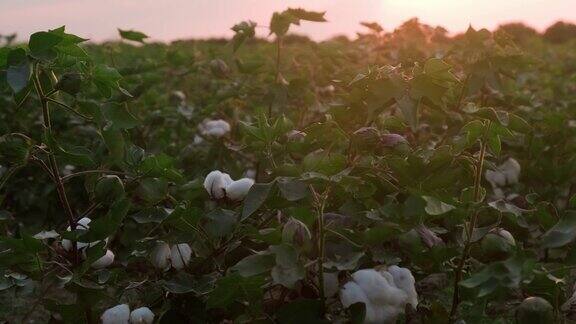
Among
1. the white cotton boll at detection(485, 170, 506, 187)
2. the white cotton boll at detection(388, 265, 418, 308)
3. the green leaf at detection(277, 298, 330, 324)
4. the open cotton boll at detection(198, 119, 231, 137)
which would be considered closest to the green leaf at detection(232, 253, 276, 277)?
the green leaf at detection(277, 298, 330, 324)

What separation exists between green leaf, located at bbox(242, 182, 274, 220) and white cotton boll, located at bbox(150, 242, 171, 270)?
280 mm

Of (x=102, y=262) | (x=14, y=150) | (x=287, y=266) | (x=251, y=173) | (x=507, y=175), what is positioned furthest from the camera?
(x=251, y=173)

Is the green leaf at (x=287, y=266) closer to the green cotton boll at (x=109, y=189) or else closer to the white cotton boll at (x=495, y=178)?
the green cotton boll at (x=109, y=189)

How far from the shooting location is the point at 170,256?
5.63ft

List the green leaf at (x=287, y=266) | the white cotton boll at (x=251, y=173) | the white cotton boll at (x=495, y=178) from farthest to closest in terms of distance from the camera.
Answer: the white cotton boll at (x=251, y=173)
the white cotton boll at (x=495, y=178)
the green leaf at (x=287, y=266)

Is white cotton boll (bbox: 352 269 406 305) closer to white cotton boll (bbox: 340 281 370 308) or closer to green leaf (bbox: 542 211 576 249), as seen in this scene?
white cotton boll (bbox: 340 281 370 308)

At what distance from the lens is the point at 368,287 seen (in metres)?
1.45

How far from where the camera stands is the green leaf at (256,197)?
149 centimetres

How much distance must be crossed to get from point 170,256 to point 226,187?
0.19m

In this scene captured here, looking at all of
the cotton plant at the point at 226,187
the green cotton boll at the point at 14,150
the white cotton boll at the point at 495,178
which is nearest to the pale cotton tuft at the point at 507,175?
the white cotton boll at the point at 495,178

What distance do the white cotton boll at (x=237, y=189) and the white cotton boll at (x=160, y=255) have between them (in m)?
0.17

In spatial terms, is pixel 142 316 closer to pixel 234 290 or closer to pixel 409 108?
pixel 234 290

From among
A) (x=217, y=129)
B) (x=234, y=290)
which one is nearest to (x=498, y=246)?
(x=234, y=290)

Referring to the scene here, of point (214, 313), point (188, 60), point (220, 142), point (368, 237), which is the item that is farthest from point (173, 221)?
point (188, 60)
